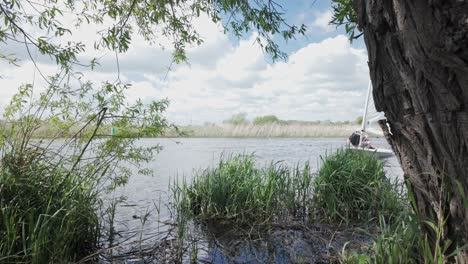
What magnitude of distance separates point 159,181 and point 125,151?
3.96 m

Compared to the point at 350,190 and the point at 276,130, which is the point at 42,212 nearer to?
the point at 350,190

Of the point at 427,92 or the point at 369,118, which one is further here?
the point at 369,118

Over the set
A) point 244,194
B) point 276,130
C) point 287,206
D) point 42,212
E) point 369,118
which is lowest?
point 287,206

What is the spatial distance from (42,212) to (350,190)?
12.2ft

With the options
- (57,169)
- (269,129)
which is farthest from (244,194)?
(269,129)

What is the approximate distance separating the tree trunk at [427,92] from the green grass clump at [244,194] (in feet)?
8.61

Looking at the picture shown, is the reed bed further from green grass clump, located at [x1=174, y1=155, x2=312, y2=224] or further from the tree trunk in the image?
the tree trunk

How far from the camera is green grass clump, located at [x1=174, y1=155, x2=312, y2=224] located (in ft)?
14.2

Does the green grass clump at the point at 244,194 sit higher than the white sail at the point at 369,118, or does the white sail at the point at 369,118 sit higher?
the white sail at the point at 369,118

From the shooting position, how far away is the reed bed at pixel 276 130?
21.5 meters

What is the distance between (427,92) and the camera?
5.06ft

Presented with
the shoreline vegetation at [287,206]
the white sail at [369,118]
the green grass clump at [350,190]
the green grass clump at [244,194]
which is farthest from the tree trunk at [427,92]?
the white sail at [369,118]

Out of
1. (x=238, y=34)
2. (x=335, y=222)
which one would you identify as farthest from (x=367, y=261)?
(x=238, y=34)

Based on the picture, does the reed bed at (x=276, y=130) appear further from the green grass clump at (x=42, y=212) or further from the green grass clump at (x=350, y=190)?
the green grass clump at (x=42, y=212)
